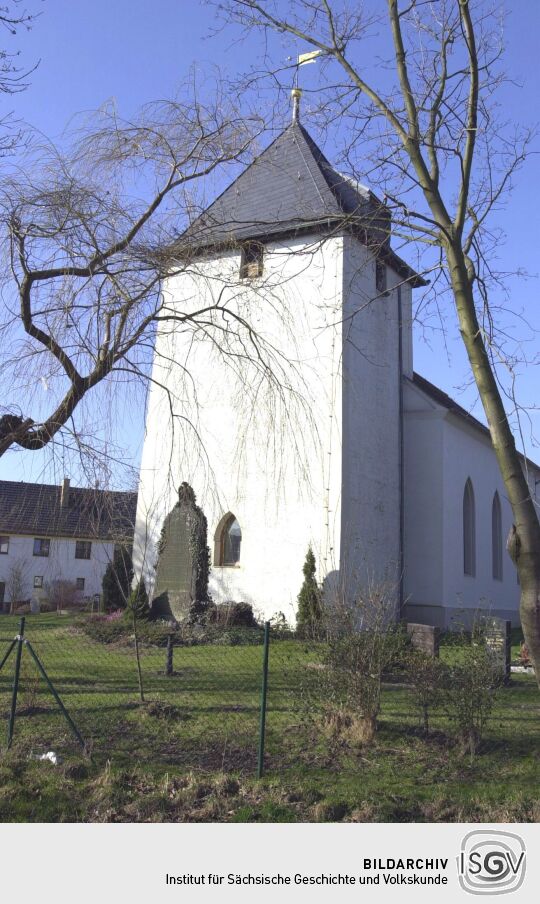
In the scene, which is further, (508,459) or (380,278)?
(380,278)

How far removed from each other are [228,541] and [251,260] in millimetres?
11514

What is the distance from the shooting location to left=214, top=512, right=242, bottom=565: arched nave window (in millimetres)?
19297

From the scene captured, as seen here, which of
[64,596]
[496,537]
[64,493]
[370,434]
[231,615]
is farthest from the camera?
[64,596]

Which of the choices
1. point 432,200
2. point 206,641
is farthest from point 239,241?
point 206,641

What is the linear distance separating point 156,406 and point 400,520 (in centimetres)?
1374

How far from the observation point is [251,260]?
913 cm

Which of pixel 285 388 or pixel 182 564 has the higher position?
pixel 285 388

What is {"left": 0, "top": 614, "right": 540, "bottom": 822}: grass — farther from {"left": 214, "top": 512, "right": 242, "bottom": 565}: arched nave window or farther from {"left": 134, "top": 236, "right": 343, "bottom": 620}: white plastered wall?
{"left": 214, "top": 512, "right": 242, "bottom": 565}: arched nave window

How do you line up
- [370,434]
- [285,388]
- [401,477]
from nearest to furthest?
1. [285,388]
2. [370,434]
3. [401,477]

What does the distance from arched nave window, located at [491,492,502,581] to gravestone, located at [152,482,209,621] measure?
11.8 m

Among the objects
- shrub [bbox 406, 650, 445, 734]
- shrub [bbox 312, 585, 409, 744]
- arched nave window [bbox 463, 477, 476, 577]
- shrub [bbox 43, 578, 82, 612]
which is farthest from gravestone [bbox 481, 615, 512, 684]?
shrub [bbox 43, 578, 82, 612]

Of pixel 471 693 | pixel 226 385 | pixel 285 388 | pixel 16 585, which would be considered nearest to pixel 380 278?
pixel 226 385

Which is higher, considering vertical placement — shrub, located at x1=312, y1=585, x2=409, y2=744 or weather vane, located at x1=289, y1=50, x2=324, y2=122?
weather vane, located at x1=289, y1=50, x2=324, y2=122
